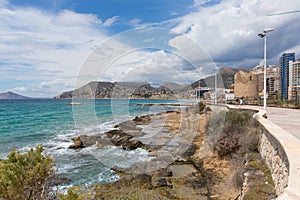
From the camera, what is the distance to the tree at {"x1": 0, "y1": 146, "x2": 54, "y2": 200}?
11.2ft

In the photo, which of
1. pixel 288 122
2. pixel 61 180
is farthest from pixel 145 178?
pixel 288 122

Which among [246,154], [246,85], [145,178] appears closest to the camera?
[246,154]

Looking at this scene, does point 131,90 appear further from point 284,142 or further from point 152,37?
point 284,142

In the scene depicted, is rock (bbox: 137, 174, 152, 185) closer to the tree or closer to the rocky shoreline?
the rocky shoreline

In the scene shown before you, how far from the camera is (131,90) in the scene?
1028 centimetres

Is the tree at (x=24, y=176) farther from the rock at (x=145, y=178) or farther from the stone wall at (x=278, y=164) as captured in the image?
the stone wall at (x=278, y=164)

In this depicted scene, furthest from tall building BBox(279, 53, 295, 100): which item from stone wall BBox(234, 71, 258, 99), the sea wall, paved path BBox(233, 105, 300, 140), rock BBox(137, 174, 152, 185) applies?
the sea wall

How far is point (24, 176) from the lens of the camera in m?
3.69

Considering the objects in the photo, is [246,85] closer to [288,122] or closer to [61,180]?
[288,122]

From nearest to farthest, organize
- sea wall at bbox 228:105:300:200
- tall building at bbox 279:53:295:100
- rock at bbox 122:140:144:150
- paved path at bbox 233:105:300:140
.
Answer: sea wall at bbox 228:105:300:200 → paved path at bbox 233:105:300:140 → rock at bbox 122:140:144:150 → tall building at bbox 279:53:295:100

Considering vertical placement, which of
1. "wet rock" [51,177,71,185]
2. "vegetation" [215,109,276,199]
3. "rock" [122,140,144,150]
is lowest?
"rock" [122,140,144,150]

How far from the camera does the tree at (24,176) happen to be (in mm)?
3410

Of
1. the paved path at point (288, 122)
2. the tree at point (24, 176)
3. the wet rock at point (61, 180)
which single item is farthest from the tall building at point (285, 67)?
the tree at point (24, 176)

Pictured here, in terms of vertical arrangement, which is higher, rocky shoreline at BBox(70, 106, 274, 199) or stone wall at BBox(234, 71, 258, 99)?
stone wall at BBox(234, 71, 258, 99)
